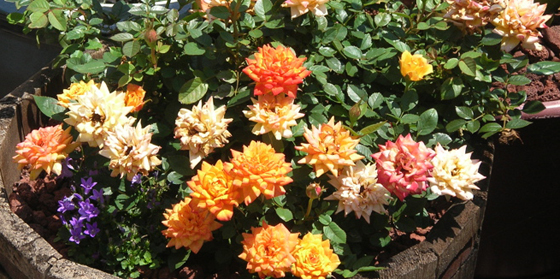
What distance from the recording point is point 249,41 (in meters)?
1.70

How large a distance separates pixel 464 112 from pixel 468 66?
5.4 inches

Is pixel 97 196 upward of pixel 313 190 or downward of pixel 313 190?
downward

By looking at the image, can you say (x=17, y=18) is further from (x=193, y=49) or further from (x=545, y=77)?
(x=545, y=77)

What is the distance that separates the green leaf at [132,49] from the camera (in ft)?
5.62

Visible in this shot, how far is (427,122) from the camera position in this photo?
5.51ft

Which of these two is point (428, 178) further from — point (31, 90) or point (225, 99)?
point (31, 90)

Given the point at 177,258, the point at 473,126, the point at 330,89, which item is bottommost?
the point at 177,258

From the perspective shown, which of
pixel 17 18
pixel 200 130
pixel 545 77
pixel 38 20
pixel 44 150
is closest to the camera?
pixel 200 130

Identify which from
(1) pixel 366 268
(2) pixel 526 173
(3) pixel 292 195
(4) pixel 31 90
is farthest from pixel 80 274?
(2) pixel 526 173

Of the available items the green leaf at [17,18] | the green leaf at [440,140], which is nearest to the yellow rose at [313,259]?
the green leaf at [440,140]

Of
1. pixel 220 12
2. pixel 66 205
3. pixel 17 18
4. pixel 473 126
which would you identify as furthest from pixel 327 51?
pixel 17 18

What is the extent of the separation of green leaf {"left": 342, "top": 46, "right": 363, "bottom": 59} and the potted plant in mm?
30

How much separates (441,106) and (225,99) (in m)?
0.59

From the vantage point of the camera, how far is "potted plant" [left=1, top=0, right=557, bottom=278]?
148 centimetres
